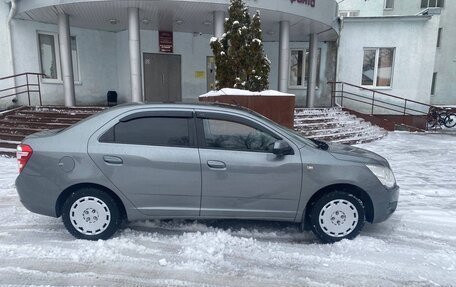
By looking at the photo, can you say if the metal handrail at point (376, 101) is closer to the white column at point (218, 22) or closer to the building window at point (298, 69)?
the building window at point (298, 69)

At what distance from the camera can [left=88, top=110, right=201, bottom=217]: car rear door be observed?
3.51 metres

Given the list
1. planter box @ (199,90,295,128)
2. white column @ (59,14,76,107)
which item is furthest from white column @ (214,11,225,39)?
white column @ (59,14,76,107)

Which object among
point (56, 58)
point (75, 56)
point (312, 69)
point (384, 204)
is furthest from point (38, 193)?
point (312, 69)

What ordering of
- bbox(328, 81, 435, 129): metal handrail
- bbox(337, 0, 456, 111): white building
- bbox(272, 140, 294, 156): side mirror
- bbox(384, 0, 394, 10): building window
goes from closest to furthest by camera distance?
bbox(272, 140, 294, 156): side mirror → bbox(337, 0, 456, 111): white building → bbox(328, 81, 435, 129): metal handrail → bbox(384, 0, 394, 10): building window

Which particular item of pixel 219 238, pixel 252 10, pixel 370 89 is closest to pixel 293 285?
pixel 219 238

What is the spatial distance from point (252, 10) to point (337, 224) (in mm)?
8310

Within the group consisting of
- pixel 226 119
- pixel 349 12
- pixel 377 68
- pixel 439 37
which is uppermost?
pixel 349 12

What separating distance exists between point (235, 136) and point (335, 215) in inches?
57.8

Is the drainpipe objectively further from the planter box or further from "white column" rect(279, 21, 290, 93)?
"white column" rect(279, 21, 290, 93)

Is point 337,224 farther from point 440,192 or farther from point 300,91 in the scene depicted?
point 300,91

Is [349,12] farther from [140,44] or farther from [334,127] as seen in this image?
[140,44]

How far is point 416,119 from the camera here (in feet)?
46.9

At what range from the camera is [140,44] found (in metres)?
11.1

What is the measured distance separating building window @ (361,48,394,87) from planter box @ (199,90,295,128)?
29.9ft
